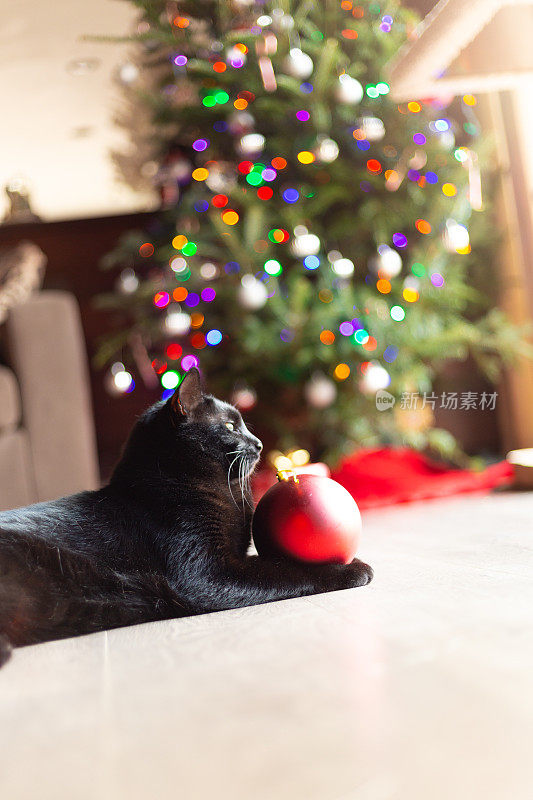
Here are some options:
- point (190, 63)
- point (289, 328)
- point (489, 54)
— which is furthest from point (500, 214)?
point (489, 54)

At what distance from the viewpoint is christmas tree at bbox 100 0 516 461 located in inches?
88.6

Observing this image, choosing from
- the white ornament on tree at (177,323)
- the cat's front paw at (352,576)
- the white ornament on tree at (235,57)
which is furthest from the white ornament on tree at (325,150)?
the cat's front paw at (352,576)

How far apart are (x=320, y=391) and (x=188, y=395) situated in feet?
3.87

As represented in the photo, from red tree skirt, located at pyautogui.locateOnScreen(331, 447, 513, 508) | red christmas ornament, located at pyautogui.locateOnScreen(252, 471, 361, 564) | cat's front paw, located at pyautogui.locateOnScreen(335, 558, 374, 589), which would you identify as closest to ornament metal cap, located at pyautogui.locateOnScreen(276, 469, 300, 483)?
red christmas ornament, located at pyautogui.locateOnScreen(252, 471, 361, 564)

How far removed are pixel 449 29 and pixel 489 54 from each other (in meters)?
0.11

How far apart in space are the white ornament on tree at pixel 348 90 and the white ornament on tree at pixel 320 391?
874 mm

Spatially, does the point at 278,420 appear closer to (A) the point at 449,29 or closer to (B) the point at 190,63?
(B) the point at 190,63

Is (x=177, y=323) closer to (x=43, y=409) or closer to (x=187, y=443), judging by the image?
(x=43, y=409)

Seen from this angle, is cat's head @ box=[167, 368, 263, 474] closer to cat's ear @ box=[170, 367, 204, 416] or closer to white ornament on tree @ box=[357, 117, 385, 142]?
cat's ear @ box=[170, 367, 204, 416]

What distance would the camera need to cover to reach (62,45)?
3.71 meters

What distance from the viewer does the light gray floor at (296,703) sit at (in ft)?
1.64

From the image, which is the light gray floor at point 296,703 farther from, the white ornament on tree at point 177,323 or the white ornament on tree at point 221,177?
the white ornament on tree at point 221,177

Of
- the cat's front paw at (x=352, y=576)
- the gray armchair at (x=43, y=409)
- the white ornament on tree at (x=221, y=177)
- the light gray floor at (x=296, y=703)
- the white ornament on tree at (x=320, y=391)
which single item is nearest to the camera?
the light gray floor at (x=296, y=703)

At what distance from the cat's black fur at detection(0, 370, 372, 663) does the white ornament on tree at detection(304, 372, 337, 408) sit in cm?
108
